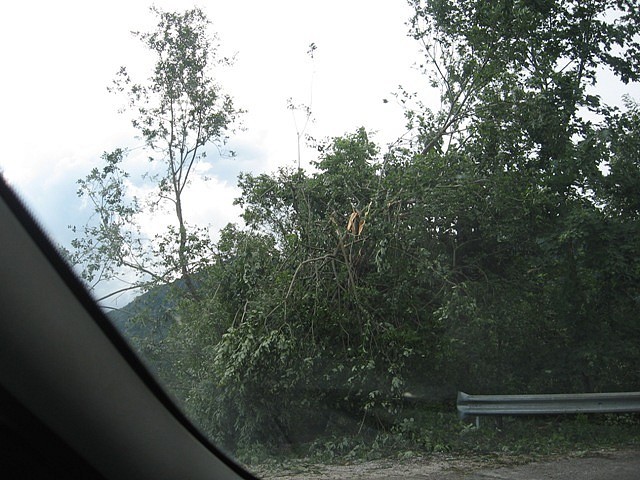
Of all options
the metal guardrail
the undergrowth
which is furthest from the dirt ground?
the metal guardrail

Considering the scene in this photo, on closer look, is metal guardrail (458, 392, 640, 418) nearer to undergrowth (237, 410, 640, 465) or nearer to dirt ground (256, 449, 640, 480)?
undergrowth (237, 410, 640, 465)

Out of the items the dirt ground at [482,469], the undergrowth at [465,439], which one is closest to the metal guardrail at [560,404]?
the undergrowth at [465,439]

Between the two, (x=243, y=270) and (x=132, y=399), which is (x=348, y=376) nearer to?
(x=243, y=270)

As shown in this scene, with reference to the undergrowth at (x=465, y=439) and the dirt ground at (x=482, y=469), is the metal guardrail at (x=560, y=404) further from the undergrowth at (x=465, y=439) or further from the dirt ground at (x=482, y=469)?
the dirt ground at (x=482, y=469)

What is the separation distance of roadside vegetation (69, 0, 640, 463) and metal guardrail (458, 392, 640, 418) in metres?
0.31

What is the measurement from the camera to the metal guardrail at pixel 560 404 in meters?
6.61

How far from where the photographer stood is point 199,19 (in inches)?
442

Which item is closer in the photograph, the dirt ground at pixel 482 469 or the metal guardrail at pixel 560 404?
the dirt ground at pixel 482 469

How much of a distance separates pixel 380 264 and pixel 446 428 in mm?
2062

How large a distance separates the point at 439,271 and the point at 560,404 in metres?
2.06

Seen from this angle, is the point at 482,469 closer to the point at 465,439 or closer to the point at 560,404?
the point at 465,439

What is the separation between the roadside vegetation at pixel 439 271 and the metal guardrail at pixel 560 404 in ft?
1.01

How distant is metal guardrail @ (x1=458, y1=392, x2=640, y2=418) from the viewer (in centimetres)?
661

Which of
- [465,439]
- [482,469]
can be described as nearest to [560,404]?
[465,439]
